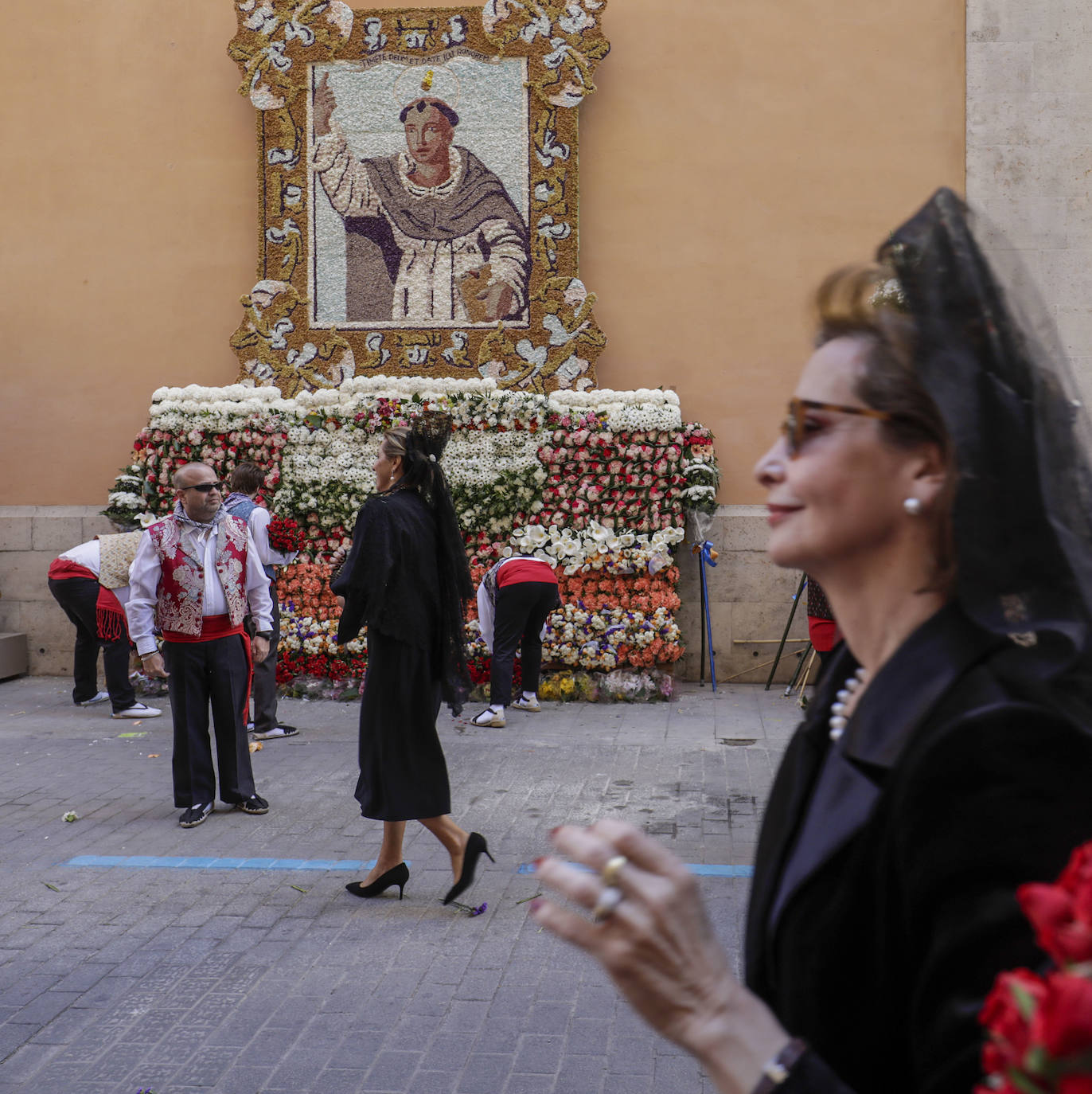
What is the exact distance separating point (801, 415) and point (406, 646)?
419 centimetres

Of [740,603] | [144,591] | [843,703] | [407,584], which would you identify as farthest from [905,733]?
[740,603]

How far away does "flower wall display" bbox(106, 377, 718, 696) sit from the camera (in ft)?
36.9

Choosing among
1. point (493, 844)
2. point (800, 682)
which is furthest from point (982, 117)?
point (493, 844)

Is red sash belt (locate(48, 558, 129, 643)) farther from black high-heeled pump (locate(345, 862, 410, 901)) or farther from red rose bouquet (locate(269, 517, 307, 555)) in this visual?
black high-heeled pump (locate(345, 862, 410, 901))

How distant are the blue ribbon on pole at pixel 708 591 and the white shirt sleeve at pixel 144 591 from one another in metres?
5.82

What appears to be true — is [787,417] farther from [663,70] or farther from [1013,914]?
[663,70]

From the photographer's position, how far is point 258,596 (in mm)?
7457

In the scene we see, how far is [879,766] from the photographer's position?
131 centimetres

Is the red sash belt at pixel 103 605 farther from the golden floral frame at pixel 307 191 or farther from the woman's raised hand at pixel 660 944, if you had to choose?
the woman's raised hand at pixel 660 944

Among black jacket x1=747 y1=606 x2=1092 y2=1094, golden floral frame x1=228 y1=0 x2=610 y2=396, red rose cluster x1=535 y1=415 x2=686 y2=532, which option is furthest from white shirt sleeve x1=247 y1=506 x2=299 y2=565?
black jacket x1=747 y1=606 x2=1092 y2=1094

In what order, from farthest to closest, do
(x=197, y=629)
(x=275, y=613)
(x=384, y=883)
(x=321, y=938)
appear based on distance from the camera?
1. (x=275, y=613)
2. (x=197, y=629)
3. (x=384, y=883)
4. (x=321, y=938)

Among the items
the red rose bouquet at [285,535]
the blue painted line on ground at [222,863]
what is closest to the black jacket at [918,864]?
the blue painted line on ground at [222,863]

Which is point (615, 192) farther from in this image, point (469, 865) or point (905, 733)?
point (905, 733)

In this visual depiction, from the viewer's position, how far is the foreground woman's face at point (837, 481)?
1.44 meters
